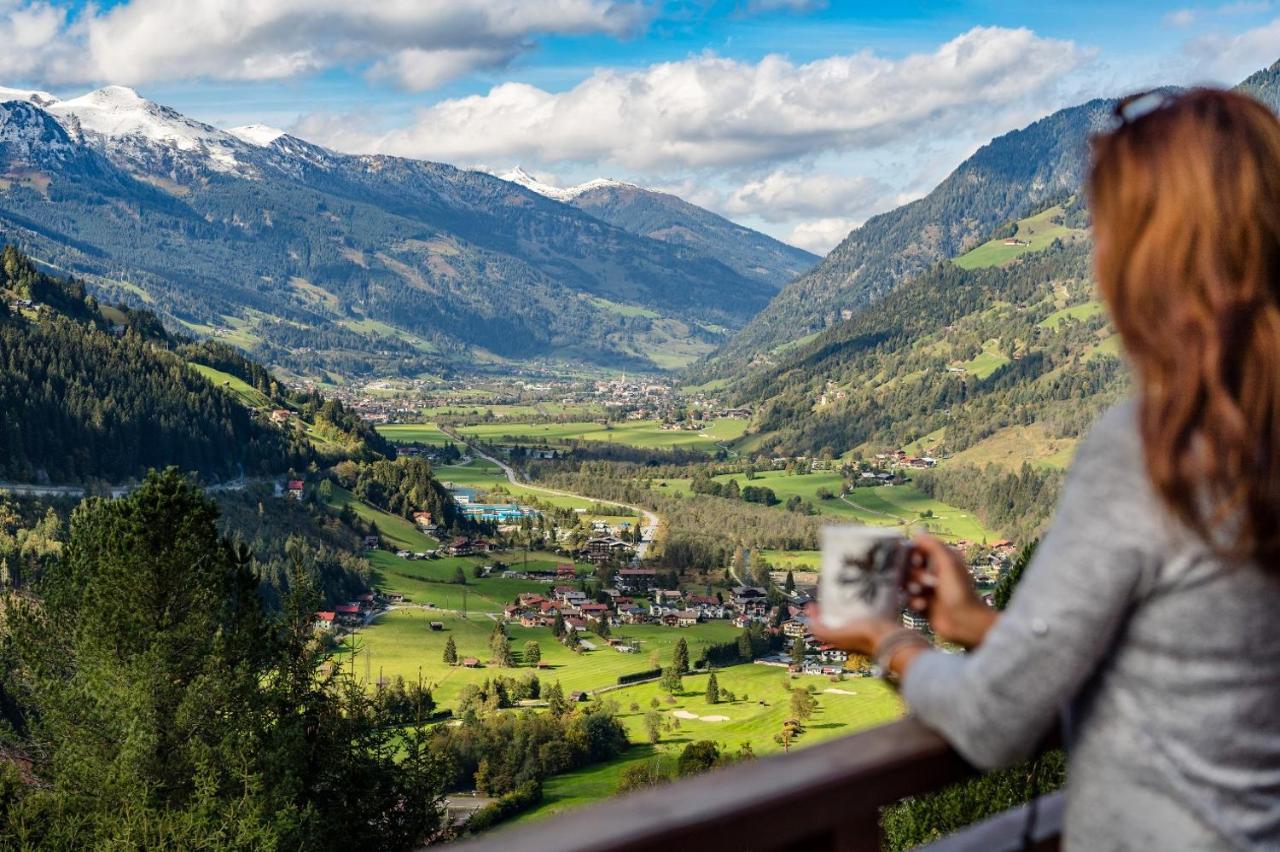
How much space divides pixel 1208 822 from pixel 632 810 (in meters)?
1.06

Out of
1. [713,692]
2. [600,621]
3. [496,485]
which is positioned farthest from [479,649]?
[496,485]

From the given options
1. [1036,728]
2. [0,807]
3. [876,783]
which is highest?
[1036,728]

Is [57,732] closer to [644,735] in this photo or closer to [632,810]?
[632,810]

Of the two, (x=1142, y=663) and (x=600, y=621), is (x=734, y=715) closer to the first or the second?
(x=600, y=621)

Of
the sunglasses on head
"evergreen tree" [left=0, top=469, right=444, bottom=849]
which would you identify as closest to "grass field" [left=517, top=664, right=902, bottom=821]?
"evergreen tree" [left=0, top=469, right=444, bottom=849]

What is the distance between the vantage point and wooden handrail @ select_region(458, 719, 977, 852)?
6.79ft

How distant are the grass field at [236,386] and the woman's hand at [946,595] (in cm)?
12979

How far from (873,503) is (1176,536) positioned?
451ft

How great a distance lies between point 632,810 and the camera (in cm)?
215

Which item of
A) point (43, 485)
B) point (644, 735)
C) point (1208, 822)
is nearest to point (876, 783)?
point (1208, 822)

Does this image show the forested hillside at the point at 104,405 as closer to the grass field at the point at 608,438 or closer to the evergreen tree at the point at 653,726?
the grass field at the point at 608,438

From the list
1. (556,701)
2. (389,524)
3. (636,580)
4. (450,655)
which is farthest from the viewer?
(389,524)

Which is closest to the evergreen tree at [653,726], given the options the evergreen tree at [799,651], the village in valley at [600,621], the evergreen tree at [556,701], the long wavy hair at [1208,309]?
the village in valley at [600,621]

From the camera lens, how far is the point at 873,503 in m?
136
